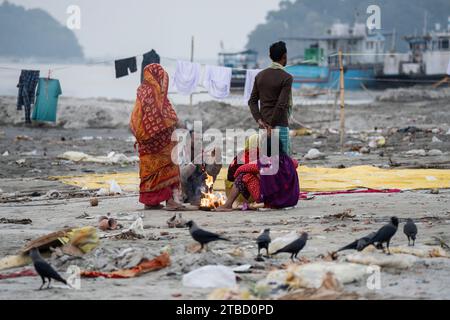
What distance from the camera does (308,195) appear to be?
33.4ft

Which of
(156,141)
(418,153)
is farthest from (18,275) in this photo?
(418,153)

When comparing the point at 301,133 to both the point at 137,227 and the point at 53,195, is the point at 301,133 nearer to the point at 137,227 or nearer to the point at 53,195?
the point at 53,195

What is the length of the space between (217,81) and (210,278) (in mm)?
13344

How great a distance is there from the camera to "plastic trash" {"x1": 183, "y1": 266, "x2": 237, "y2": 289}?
552 cm

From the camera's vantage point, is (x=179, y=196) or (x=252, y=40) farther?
(x=252, y=40)

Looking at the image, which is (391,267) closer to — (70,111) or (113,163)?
(113,163)

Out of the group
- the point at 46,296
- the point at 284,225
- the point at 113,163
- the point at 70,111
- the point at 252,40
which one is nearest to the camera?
the point at 46,296

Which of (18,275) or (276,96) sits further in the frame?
(276,96)

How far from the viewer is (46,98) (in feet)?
59.1

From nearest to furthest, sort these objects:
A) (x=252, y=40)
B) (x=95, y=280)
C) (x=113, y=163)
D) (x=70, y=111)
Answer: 1. (x=95, y=280)
2. (x=113, y=163)
3. (x=70, y=111)
4. (x=252, y=40)

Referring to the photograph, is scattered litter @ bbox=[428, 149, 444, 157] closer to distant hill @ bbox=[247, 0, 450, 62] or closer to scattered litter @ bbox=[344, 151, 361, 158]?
scattered litter @ bbox=[344, 151, 361, 158]

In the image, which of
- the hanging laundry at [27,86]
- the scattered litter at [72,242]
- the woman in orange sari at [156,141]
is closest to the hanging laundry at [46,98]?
the hanging laundry at [27,86]
